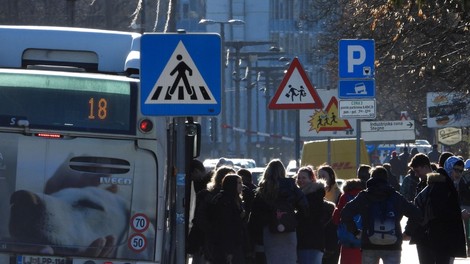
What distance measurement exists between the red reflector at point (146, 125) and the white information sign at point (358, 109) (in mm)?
7049

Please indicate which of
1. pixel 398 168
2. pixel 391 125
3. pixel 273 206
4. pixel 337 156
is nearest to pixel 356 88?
pixel 273 206

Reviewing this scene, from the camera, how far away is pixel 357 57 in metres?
17.8

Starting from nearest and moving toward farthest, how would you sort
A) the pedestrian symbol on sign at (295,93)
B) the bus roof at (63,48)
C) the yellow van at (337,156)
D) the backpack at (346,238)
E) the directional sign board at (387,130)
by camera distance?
the bus roof at (63,48)
the backpack at (346,238)
the pedestrian symbol on sign at (295,93)
the yellow van at (337,156)
the directional sign board at (387,130)

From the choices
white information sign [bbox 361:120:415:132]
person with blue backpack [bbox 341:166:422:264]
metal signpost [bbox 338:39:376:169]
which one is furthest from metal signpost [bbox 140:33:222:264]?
white information sign [bbox 361:120:415:132]

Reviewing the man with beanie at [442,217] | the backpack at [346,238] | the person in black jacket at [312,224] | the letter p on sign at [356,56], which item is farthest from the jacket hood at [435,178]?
the letter p on sign at [356,56]

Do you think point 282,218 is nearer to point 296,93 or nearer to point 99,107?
point 296,93

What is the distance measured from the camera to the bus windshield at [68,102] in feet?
37.0

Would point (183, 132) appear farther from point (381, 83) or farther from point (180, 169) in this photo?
point (381, 83)

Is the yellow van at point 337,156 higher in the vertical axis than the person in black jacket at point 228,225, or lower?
higher

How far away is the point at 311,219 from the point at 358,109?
349 cm

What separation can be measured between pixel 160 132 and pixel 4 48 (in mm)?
1648

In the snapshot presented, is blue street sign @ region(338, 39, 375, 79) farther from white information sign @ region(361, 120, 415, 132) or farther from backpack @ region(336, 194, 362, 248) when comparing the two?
white information sign @ region(361, 120, 415, 132)

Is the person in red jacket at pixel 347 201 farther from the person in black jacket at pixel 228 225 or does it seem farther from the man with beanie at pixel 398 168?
the man with beanie at pixel 398 168

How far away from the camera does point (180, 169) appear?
9977 millimetres
